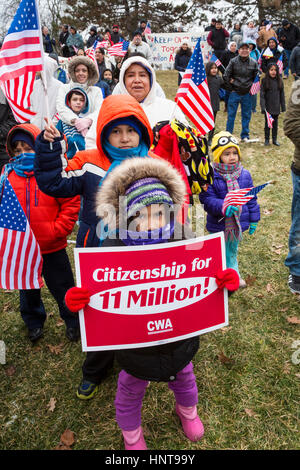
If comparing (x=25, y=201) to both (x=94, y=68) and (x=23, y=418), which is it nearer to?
(x=23, y=418)

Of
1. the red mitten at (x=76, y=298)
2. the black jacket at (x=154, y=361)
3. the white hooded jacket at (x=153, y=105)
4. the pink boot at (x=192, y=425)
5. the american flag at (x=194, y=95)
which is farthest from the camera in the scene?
the american flag at (x=194, y=95)

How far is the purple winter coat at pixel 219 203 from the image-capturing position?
333 centimetres

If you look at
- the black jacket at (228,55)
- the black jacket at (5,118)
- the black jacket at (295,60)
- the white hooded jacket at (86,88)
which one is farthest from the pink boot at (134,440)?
the black jacket at (228,55)

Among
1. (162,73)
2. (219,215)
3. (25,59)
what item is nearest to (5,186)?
(25,59)

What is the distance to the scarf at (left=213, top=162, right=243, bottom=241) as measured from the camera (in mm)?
3355

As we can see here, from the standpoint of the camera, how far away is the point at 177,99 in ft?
10.2

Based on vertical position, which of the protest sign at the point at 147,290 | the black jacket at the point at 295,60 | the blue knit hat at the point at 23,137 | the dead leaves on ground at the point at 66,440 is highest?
the black jacket at the point at 295,60

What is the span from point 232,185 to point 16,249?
2.10 metres

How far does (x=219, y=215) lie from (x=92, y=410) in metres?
2.12

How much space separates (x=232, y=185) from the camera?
3.34 meters

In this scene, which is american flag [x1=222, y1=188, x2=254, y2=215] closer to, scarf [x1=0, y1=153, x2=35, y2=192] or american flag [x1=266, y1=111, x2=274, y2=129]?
scarf [x1=0, y1=153, x2=35, y2=192]

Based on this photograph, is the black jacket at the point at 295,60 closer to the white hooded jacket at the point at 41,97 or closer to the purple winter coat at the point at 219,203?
the white hooded jacket at the point at 41,97

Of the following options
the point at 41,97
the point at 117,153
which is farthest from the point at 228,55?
the point at 117,153

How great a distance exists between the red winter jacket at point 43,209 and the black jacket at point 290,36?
16189 mm
